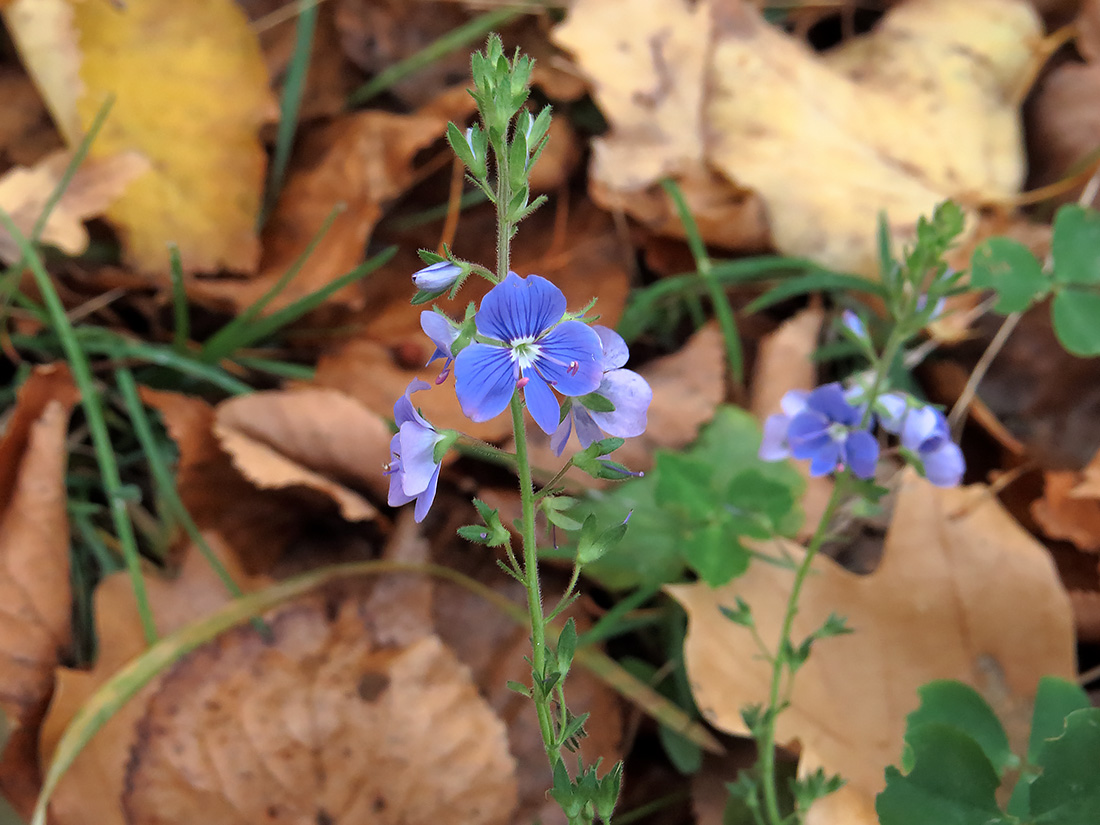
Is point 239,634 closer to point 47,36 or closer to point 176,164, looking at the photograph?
point 176,164

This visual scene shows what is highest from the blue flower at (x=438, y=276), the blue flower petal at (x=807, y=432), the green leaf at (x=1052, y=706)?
the blue flower at (x=438, y=276)

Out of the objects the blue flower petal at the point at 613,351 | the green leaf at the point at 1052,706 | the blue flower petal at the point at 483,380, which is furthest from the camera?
the green leaf at the point at 1052,706

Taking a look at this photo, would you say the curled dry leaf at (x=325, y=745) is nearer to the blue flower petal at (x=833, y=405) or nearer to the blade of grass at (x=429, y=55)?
the blue flower petal at (x=833, y=405)

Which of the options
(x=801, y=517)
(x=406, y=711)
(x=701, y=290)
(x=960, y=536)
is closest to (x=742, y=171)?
(x=701, y=290)

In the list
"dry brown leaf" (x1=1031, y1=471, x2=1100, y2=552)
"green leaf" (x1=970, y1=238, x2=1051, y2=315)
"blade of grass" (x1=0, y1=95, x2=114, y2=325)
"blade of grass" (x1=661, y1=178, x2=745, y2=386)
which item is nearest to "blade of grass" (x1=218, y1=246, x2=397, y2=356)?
"blade of grass" (x1=0, y1=95, x2=114, y2=325)

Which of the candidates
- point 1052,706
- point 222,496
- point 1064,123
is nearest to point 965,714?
point 1052,706

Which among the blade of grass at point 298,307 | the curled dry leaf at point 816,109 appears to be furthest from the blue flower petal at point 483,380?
the curled dry leaf at point 816,109
